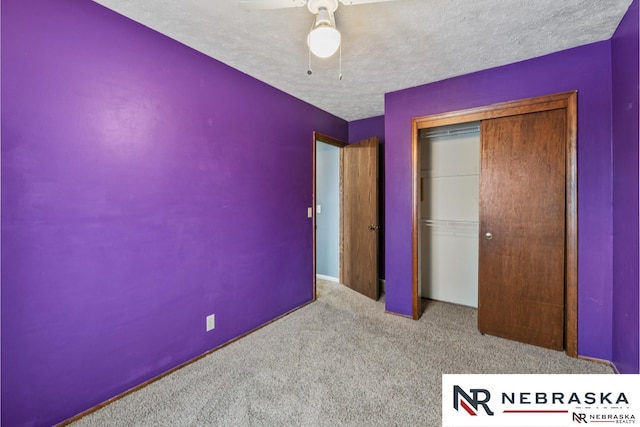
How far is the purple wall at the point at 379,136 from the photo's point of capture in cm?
398

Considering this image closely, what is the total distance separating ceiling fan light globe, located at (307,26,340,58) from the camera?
1.37 meters

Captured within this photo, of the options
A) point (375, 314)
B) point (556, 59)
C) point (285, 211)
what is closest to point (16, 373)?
point (285, 211)

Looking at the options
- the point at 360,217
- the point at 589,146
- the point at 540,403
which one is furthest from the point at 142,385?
the point at 589,146

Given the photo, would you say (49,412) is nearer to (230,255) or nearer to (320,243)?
(230,255)

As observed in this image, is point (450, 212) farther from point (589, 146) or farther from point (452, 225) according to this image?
point (589, 146)

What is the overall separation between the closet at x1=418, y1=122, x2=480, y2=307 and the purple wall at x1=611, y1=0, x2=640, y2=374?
1252 mm

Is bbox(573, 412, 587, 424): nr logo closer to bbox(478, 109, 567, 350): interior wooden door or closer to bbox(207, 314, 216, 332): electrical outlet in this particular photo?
bbox(478, 109, 567, 350): interior wooden door

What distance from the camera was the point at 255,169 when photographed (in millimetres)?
2738

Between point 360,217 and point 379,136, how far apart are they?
1196 millimetres

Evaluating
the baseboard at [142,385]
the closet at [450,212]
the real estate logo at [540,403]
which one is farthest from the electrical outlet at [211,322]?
the closet at [450,212]

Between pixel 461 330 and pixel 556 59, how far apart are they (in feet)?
8.05

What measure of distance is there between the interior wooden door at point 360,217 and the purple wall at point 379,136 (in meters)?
0.31

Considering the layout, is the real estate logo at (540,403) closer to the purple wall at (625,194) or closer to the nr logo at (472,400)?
the nr logo at (472,400)

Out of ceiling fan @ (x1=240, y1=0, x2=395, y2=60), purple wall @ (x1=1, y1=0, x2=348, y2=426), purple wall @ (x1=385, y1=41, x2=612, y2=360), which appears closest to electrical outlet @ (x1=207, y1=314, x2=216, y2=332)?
purple wall @ (x1=1, y1=0, x2=348, y2=426)
